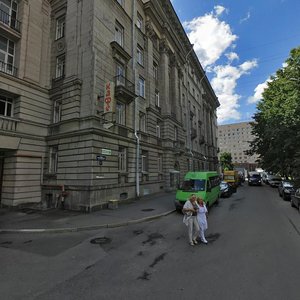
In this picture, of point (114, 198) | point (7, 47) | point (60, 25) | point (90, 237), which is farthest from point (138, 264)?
point (60, 25)

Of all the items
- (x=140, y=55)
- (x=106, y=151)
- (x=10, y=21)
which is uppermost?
(x=140, y=55)

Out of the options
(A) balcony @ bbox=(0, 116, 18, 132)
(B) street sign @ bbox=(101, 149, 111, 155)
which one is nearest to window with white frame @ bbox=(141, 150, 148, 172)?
(B) street sign @ bbox=(101, 149, 111, 155)

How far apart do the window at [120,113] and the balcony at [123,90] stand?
45 cm

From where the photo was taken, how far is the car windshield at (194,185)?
1460 cm

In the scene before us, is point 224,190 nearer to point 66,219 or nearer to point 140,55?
point 66,219

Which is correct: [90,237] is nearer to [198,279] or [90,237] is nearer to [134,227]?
[134,227]

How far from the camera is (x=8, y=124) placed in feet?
50.0

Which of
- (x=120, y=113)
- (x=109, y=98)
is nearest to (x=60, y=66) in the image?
(x=120, y=113)

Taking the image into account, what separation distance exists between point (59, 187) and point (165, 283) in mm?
12802

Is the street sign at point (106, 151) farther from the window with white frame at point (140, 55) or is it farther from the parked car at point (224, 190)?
the parked car at point (224, 190)

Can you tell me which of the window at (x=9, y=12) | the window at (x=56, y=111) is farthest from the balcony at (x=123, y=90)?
the window at (x=9, y=12)

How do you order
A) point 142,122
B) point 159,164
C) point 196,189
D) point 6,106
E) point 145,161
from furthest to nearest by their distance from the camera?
point 159,164 → point 142,122 → point 145,161 → point 6,106 → point 196,189

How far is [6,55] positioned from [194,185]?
15455 mm

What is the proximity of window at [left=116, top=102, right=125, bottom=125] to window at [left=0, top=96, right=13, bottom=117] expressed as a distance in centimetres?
749
